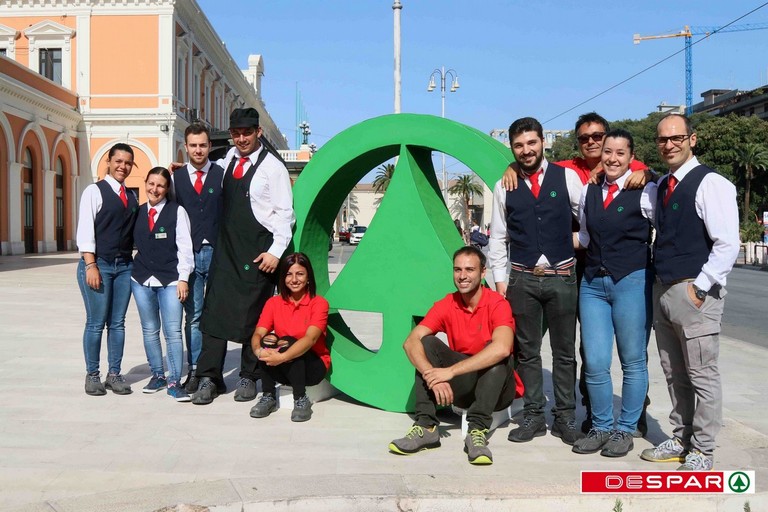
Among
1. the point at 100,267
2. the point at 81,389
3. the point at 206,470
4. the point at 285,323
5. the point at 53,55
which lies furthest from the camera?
the point at 53,55

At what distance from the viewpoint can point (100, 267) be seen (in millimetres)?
5516

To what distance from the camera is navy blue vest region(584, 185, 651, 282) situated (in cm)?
422

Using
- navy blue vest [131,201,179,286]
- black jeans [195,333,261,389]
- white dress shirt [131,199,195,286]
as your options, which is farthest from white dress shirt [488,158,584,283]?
navy blue vest [131,201,179,286]

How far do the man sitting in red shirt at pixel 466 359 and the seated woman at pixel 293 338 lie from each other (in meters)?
0.85

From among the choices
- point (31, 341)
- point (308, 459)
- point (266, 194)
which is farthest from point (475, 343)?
point (31, 341)

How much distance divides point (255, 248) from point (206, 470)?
1.82 m

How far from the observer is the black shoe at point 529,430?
15.0 feet

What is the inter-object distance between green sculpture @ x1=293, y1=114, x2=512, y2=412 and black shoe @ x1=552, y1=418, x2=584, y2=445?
1053 mm

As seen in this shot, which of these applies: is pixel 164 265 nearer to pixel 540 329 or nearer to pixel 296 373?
pixel 296 373

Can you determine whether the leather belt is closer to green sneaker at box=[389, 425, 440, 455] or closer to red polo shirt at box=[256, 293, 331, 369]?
green sneaker at box=[389, 425, 440, 455]

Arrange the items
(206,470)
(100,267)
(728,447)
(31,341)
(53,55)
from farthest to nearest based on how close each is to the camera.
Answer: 1. (53,55)
2. (31,341)
3. (100,267)
4. (728,447)
5. (206,470)

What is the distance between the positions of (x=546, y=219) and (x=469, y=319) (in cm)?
76

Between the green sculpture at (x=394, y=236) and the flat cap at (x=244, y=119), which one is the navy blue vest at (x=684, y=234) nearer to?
the green sculpture at (x=394, y=236)

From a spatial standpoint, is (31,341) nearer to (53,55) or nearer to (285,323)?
(285,323)
